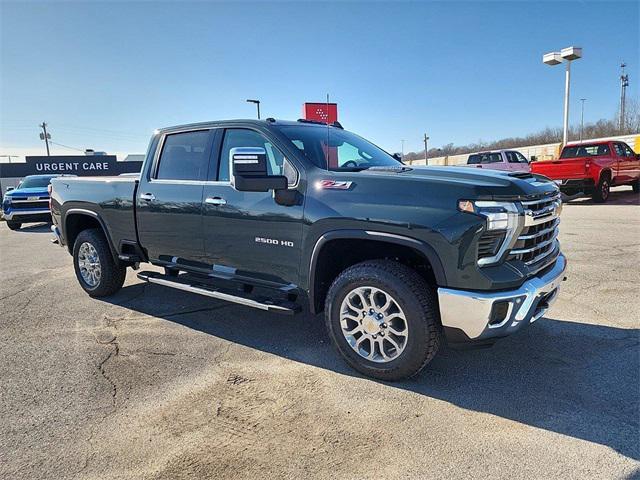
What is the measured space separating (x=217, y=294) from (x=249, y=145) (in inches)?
54.6

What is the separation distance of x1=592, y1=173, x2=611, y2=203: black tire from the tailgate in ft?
Result: 2.93

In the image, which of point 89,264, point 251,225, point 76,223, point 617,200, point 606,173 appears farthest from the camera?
point 617,200

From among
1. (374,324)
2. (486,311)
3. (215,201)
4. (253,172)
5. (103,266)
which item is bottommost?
(374,324)

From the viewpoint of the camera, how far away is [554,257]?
364 centimetres

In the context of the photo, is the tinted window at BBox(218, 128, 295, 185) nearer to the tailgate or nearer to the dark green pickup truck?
the dark green pickup truck

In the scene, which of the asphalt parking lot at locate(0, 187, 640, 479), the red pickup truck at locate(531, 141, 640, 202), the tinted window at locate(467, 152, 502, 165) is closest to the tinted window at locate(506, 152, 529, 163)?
the tinted window at locate(467, 152, 502, 165)

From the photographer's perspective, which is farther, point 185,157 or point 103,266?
point 103,266

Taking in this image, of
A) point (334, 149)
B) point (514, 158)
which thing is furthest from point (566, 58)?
point (334, 149)

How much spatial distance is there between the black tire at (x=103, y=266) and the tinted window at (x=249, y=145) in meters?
2.13

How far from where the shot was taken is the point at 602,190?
14.9 metres

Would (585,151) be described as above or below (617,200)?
above

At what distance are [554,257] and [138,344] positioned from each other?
3.65 meters

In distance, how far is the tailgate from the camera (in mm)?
14297

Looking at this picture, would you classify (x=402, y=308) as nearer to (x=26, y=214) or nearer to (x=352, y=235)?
(x=352, y=235)
